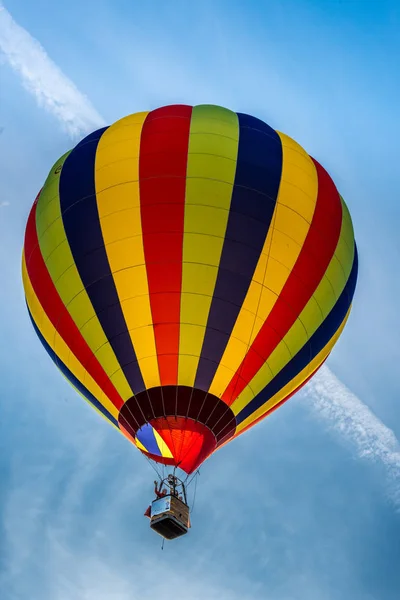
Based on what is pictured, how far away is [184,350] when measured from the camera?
39.3 ft

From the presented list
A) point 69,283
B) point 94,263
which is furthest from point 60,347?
point 94,263

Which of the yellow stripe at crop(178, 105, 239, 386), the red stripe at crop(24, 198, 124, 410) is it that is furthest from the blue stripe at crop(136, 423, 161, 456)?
the yellow stripe at crop(178, 105, 239, 386)

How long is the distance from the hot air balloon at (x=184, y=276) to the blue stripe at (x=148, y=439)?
1.3 inches

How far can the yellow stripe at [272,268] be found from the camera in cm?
1213

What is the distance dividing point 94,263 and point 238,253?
7.93ft

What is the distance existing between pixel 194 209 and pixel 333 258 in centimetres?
278

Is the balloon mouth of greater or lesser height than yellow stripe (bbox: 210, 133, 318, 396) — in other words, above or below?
below

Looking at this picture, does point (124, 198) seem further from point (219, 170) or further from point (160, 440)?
point (160, 440)

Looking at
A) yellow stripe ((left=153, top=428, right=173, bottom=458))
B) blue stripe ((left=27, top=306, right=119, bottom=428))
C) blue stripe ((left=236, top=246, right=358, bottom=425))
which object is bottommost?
yellow stripe ((left=153, top=428, right=173, bottom=458))

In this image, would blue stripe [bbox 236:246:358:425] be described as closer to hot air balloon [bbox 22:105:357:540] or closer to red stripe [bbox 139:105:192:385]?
hot air balloon [bbox 22:105:357:540]

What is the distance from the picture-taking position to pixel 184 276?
12.0m

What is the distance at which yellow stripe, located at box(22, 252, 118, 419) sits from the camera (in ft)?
41.7

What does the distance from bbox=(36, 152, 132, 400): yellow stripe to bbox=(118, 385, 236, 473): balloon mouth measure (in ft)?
1.35

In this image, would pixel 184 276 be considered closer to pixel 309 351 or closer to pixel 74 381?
pixel 309 351
